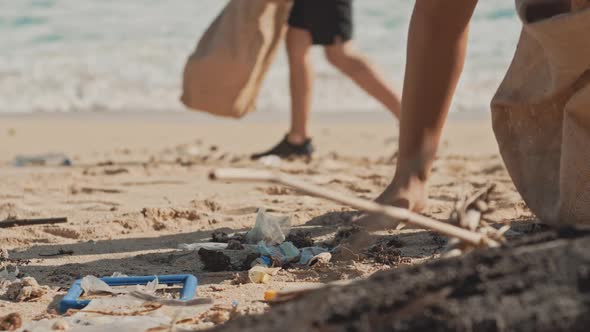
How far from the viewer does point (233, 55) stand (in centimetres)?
447

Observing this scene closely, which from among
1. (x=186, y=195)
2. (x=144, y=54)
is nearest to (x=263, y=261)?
(x=186, y=195)

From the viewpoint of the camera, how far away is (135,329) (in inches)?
70.3

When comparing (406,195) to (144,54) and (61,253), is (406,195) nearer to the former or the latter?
(61,253)

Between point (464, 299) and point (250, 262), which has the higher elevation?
point (464, 299)

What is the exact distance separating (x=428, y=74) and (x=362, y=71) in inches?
92.1

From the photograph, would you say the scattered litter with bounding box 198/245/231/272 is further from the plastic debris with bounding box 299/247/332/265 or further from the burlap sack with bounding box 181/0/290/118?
the burlap sack with bounding box 181/0/290/118

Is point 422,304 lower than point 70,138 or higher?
higher

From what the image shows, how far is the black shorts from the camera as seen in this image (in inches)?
198

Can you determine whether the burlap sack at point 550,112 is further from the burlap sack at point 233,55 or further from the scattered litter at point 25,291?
the burlap sack at point 233,55

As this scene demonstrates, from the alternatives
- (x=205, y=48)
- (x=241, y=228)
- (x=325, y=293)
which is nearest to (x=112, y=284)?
(x=241, y=228)

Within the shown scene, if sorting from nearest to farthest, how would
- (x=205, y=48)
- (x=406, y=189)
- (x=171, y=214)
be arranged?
1. (x=406, y=189)
2. (x=171, y=214)
3. (x=205, y=48)

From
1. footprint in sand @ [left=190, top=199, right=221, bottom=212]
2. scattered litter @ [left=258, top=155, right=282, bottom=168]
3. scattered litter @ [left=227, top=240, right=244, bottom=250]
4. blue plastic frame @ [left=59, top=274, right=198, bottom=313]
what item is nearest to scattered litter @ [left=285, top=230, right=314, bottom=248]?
scattered litter @ [left=227, top=240, right=244, bottom=250]

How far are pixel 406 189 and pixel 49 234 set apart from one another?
1235mm

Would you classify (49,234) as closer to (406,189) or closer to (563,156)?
(406,189)
